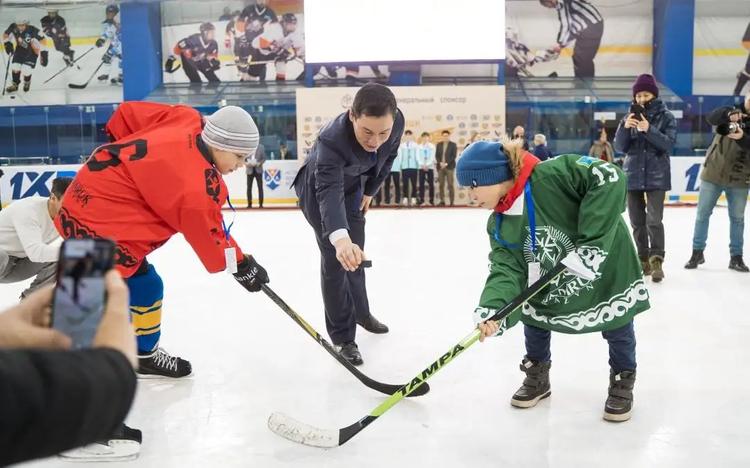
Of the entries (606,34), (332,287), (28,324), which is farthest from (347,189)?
(606,34)

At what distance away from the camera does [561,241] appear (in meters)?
2.00

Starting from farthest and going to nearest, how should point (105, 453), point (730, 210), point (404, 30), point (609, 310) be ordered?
point (404, 30)
point (730, 210)
point (609, 310)
point (105, 453)

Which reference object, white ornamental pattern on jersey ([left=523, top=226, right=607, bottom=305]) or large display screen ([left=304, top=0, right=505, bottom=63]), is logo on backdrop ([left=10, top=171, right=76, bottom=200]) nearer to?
large display screen ([left=304, top=0, right=505, bottom=63])

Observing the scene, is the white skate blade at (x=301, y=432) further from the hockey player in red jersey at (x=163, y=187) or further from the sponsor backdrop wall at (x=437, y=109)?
the sponsor backdrop wall at (x=437, y=109)

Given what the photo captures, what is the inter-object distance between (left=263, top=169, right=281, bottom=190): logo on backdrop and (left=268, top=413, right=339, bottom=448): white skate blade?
31.6 ft

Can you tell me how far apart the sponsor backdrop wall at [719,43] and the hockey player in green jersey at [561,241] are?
46.9 feet

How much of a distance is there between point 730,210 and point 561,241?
10.3 feet

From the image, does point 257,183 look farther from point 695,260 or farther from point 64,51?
point 695,260

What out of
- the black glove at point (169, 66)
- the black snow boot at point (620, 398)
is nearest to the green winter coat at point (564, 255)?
the black snow boot at point (620, 398)

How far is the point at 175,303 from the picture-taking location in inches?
151

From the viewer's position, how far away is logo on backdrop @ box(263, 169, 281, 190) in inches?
450

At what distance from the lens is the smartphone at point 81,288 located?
0.67 metres

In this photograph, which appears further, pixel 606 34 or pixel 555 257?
pixel 606 34

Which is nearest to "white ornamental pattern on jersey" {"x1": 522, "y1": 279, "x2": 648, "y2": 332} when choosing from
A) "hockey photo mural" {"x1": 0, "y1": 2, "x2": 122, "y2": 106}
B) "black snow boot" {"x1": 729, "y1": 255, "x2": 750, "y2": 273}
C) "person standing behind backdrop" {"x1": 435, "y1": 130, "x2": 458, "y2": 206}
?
"black snow boot" {"x1": 729, "y1": 255, "x2": 750, "y2": 273}
